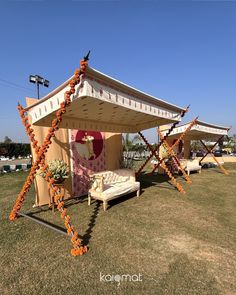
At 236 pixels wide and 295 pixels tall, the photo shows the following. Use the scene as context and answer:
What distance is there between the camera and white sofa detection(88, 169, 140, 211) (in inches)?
215

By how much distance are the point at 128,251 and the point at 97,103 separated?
3064mm

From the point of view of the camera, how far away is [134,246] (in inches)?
135

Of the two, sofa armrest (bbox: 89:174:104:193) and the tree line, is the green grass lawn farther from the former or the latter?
the tree line

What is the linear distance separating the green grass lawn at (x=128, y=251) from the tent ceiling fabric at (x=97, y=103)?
2726mm

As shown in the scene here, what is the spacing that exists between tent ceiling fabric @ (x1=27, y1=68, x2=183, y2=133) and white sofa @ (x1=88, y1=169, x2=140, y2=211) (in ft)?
6.01

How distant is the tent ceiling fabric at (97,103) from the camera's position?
3.50 metres

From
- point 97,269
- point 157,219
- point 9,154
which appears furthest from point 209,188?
point 9,154

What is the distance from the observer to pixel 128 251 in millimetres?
3271

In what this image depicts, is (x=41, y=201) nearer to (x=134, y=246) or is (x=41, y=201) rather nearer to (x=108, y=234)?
(x=108, y=234)

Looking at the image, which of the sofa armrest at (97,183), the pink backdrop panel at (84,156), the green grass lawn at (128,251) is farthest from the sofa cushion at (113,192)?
the pink backdrop panel at (84,156)

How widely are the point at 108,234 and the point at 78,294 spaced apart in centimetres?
157

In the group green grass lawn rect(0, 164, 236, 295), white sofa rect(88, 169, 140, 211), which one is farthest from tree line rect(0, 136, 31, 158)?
white sofa rect(88, 169, 140, 211)

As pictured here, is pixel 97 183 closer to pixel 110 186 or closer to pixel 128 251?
pixel 110 186

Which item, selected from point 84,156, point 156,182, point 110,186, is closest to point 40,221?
point 110,186
